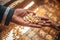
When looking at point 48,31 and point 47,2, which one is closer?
point 48,31

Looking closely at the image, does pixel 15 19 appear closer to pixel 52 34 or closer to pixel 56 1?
pixel 52 34

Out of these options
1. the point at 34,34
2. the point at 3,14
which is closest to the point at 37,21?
the point at 34,34

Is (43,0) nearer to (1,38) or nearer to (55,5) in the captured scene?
(55,5)

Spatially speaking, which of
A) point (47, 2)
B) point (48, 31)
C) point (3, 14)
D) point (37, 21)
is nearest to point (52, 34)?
point (48, 31)

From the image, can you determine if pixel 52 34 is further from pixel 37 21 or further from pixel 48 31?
pixel 37 21

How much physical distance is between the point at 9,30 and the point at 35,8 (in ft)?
0.73

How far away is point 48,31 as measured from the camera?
0.81m

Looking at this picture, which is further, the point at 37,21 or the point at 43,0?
the point at 43,0

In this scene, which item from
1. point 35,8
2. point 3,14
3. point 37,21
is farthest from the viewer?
point 35,8

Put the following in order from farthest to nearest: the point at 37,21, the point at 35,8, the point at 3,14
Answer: the point at 35,8 < the point at 37,21 < the point at 3,14

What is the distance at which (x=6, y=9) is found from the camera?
57 centimetres

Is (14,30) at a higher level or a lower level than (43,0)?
lower

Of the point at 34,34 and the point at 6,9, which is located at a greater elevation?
the point at 6,9

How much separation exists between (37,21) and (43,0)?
0.28 metres
